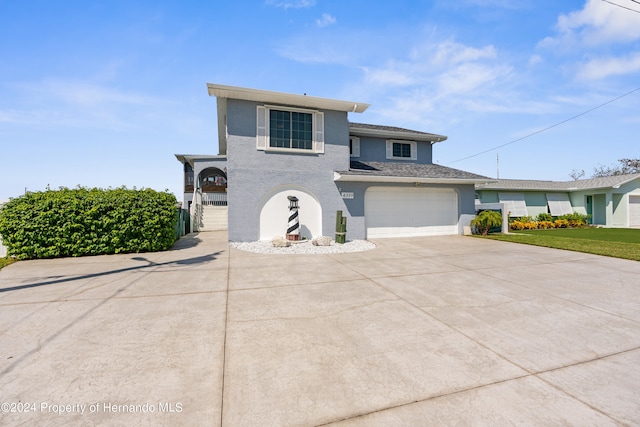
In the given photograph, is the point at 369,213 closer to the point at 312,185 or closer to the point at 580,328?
the point at 312,185

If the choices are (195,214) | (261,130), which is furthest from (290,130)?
(195,214)

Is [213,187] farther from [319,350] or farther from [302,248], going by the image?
[319,350]

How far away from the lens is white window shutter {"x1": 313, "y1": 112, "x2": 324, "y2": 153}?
35.4 ft

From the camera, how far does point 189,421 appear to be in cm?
183

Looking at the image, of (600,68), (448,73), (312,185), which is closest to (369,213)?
(312,185)

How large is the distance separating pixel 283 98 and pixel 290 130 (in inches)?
48.1

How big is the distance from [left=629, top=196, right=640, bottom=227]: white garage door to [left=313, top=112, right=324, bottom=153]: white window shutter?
23250mm

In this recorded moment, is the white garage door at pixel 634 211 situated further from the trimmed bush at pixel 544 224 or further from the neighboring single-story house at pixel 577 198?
the trimmed bush at pixel 544 224

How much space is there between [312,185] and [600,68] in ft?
49.9

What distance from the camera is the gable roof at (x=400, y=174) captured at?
10.7 m

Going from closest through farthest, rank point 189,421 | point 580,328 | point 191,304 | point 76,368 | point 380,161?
point 189,421, point 76,368, point 580,328, point 191,304, point 380,161

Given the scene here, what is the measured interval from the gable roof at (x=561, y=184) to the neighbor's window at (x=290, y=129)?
502 inches

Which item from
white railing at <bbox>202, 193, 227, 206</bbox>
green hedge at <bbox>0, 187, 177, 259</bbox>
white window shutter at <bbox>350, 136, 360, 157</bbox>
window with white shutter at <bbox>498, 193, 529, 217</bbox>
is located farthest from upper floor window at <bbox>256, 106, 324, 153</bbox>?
window with white shutter at <bbox>498, 193, 529, 217</bbox>

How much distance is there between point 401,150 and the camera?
14.5 meters
